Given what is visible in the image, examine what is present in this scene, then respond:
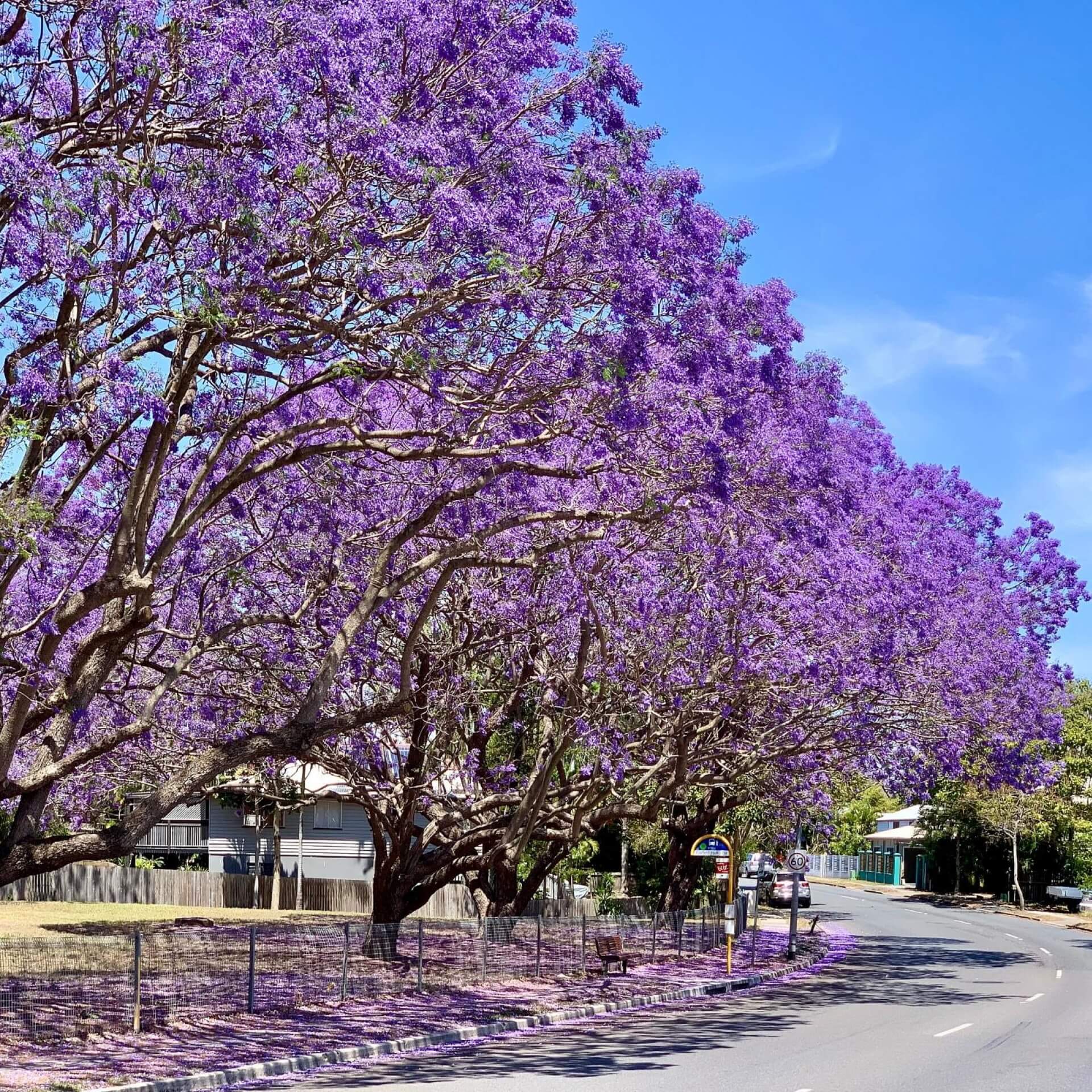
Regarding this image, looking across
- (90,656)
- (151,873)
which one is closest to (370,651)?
(90,656)

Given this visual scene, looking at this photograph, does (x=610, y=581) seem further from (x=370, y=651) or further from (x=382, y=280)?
(x=382, y=280)

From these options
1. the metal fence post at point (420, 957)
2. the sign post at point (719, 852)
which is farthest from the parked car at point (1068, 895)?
the metal fence post at point (420, 957)

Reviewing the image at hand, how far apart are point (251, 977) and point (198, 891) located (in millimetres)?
27430

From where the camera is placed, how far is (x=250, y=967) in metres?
18.3

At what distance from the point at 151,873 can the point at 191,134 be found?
3536 cm

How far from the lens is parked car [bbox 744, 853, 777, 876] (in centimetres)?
5933

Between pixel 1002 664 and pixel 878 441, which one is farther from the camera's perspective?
pixel 1002 664

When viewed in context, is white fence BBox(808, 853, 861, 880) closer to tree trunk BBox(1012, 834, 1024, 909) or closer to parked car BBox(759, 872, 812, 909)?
tree trunk BBox(1012, 834, 1024, 909)

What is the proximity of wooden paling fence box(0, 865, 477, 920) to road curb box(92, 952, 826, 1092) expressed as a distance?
19.0 meters

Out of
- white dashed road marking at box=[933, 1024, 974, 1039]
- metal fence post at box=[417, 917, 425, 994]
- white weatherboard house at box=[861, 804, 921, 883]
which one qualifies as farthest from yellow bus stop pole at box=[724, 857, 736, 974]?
white weatherboard house at box=[861, 804, 921, 883]

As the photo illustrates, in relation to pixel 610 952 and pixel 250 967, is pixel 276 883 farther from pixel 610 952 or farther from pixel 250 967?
pixel 250 967

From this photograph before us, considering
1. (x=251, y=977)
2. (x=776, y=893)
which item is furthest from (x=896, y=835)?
(x=251, y=977)

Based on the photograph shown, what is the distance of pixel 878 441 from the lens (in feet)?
100

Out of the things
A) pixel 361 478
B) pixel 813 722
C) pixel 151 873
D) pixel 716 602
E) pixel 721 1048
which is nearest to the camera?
pixel 721 1048
